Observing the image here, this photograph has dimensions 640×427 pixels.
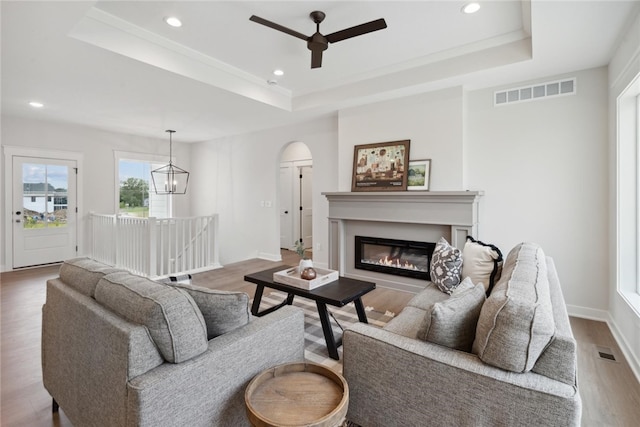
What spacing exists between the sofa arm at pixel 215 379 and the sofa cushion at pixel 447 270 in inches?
61.1

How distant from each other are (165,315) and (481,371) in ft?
3.99

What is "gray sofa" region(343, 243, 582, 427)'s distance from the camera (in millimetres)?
1108

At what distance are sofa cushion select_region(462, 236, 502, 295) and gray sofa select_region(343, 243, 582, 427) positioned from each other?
0.96 metres

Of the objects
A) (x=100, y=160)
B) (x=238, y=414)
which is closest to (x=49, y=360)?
(x=238, y=414)

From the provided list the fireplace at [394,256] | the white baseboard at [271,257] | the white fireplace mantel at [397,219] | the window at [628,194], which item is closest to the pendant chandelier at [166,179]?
the white baseboard at [271,257]

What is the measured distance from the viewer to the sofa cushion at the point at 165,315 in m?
1.20

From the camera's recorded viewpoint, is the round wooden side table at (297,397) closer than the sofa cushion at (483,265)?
Yes

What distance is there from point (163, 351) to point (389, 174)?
11.7 ft

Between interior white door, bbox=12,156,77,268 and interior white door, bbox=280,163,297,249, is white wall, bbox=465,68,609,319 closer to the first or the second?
interior white door, bbox=280,163,297,249

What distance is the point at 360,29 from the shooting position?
248cm

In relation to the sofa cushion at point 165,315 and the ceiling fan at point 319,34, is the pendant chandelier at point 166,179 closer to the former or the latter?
the ceiling fan at point 319,34

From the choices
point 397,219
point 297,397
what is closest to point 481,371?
point 297,397

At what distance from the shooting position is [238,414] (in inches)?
54.4

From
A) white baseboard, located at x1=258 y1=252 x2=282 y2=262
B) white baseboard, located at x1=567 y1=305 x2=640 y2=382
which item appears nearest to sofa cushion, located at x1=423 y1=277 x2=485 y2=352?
white baseboard, located at x1=567 y1=305 x2=640 y2=382
